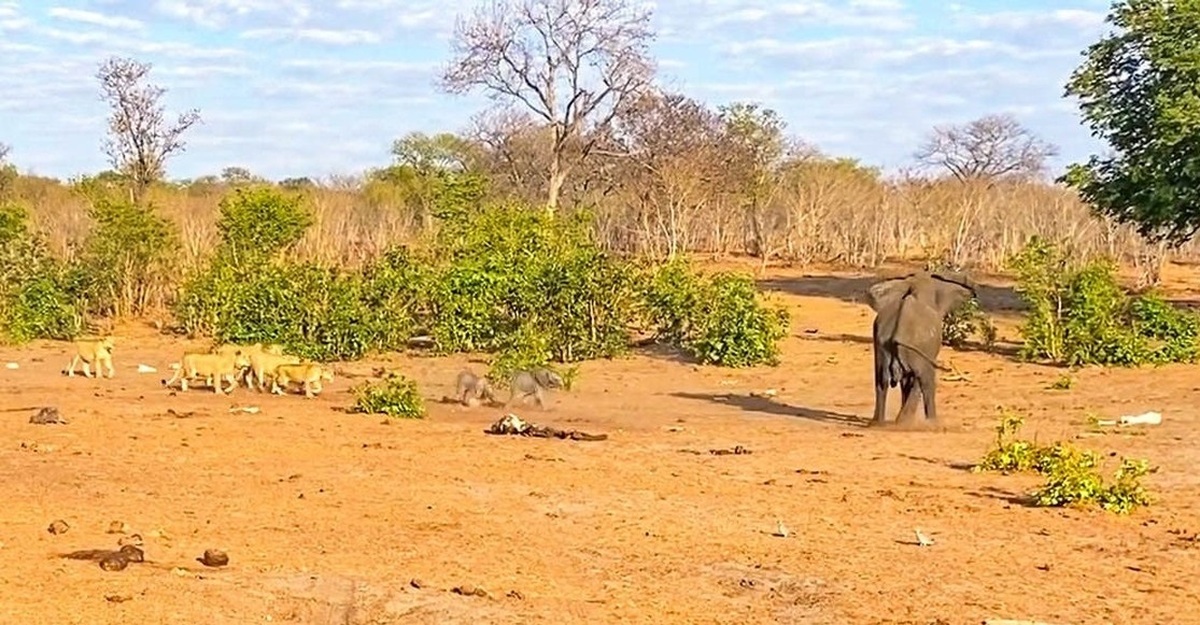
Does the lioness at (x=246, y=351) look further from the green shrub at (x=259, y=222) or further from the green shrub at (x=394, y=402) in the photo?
the green shrub at (x=259, y=222)

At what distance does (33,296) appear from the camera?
24.6 meters

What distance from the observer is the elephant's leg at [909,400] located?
15.3 meters

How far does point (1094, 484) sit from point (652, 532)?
131 inches

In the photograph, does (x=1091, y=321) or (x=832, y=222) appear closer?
(x=1091, y=321)

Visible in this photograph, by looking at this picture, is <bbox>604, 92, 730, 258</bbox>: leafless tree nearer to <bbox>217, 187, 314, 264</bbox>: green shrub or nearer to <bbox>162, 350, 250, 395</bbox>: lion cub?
<bbox>217, 187, 314, 264</bbox>: green shrub

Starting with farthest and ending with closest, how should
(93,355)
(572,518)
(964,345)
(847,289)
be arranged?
(847,289) → (964,345) → (93,355) → (572,518)

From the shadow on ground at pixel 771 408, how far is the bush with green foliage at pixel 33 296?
451 inches

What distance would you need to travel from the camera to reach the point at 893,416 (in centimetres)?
1641

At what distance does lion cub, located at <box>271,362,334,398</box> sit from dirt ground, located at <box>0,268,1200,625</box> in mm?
340

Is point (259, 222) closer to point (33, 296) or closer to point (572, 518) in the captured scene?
point (33, 296)

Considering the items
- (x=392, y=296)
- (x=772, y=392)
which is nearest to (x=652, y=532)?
(x=772, y=392)

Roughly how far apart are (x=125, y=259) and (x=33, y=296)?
2479 millimetres

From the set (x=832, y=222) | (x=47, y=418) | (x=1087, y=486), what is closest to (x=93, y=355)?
(x=47, y=418)

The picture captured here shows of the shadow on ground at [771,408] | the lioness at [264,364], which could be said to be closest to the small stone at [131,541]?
the lioness at [264,364]
